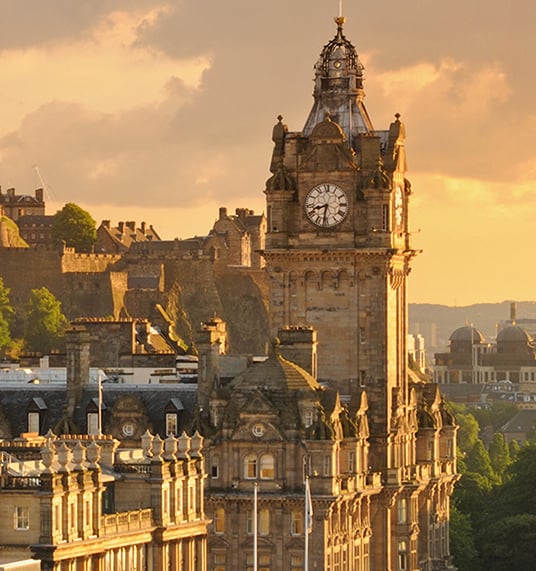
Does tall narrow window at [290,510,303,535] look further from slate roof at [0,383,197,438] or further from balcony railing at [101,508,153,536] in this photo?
balcony railing at [101,508,153,536]

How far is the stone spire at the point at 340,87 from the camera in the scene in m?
176

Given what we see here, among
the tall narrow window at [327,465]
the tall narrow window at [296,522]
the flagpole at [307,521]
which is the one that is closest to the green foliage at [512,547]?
the tall narrow window at [327,465]

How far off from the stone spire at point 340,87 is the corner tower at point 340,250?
2.33m

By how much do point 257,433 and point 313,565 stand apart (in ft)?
20.7

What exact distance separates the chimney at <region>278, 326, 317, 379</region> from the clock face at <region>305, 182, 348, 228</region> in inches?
265

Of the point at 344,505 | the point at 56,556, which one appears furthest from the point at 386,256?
the point at 56,556

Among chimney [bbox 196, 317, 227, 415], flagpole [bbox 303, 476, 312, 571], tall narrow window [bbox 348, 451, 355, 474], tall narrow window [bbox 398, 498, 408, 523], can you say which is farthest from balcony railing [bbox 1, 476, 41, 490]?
tall narrow window [bbox 398, 498, 408, 523]

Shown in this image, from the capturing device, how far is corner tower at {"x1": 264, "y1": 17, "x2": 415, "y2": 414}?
17175 centimetres

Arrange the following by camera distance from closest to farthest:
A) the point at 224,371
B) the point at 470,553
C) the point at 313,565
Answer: the point at 313,565
the point at 224,371
the point at 470,553

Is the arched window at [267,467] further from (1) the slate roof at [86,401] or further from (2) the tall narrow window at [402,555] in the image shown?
(2) the tall narrow window at [402,555]

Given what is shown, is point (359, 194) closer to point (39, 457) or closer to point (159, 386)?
point (159, 386)

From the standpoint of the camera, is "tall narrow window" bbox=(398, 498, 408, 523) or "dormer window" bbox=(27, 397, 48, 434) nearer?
"dormer window" bbox=(27, 397, 48, 434)

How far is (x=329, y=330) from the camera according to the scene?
172 m

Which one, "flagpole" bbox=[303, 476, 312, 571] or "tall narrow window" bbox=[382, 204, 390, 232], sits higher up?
"tall narrow window" bbox=[382, 204, 390, 232]
